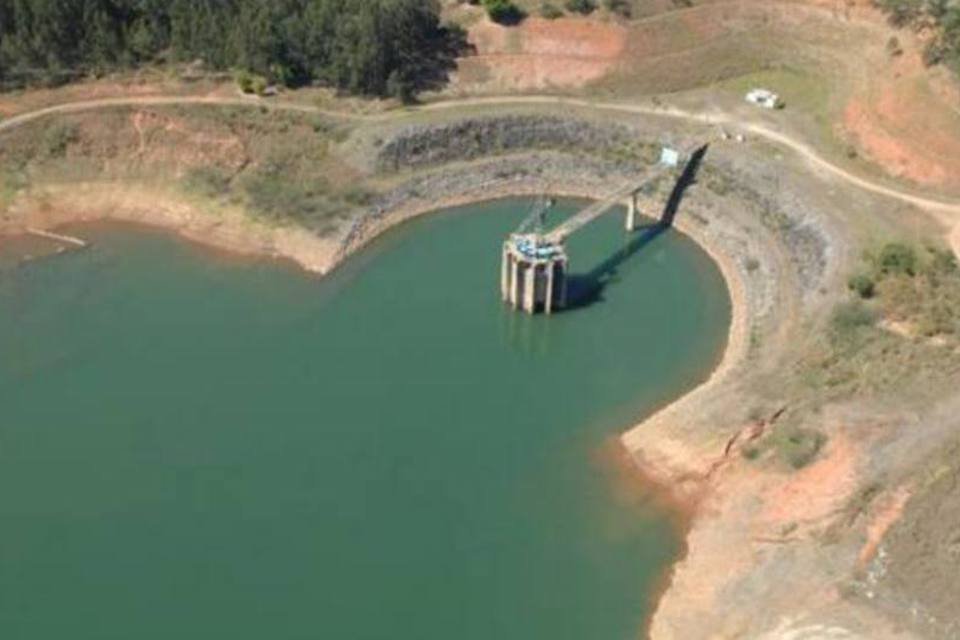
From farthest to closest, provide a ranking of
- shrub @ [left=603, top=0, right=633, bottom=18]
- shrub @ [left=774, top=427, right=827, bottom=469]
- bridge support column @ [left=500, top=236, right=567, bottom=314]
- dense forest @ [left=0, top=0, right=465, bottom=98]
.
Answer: shrub @ [left=603, top=0, right=633, bottom=18]
dense forest @ [left=0, top=0, right=465, bottom=98]
bridge support column @ [left=500, top=236, right=567, bottom=314]
shrub @ [left=774, top=427, right=827, bottom=469]

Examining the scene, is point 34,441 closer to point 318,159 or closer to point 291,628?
point 291,628

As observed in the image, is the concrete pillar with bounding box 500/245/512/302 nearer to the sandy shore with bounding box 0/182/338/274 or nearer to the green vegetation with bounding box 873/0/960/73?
the sandy shore with bounding box 0/182/338/274

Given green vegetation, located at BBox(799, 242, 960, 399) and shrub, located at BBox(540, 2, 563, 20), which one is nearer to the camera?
green vegetation, located at BBox(799, 242, 960, 399)

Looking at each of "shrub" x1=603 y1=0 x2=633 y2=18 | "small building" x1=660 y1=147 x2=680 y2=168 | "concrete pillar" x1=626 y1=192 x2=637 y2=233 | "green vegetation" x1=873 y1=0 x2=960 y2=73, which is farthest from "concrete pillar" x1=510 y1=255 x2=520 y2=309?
"green vegetation" x1=873 y1=0 x2=960 y2=73

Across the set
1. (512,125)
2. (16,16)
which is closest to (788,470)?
(512,125)

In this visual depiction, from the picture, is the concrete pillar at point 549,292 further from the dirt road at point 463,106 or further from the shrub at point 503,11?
the shrub at point 503,11

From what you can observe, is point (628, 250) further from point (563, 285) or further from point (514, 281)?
point (514, 281)
